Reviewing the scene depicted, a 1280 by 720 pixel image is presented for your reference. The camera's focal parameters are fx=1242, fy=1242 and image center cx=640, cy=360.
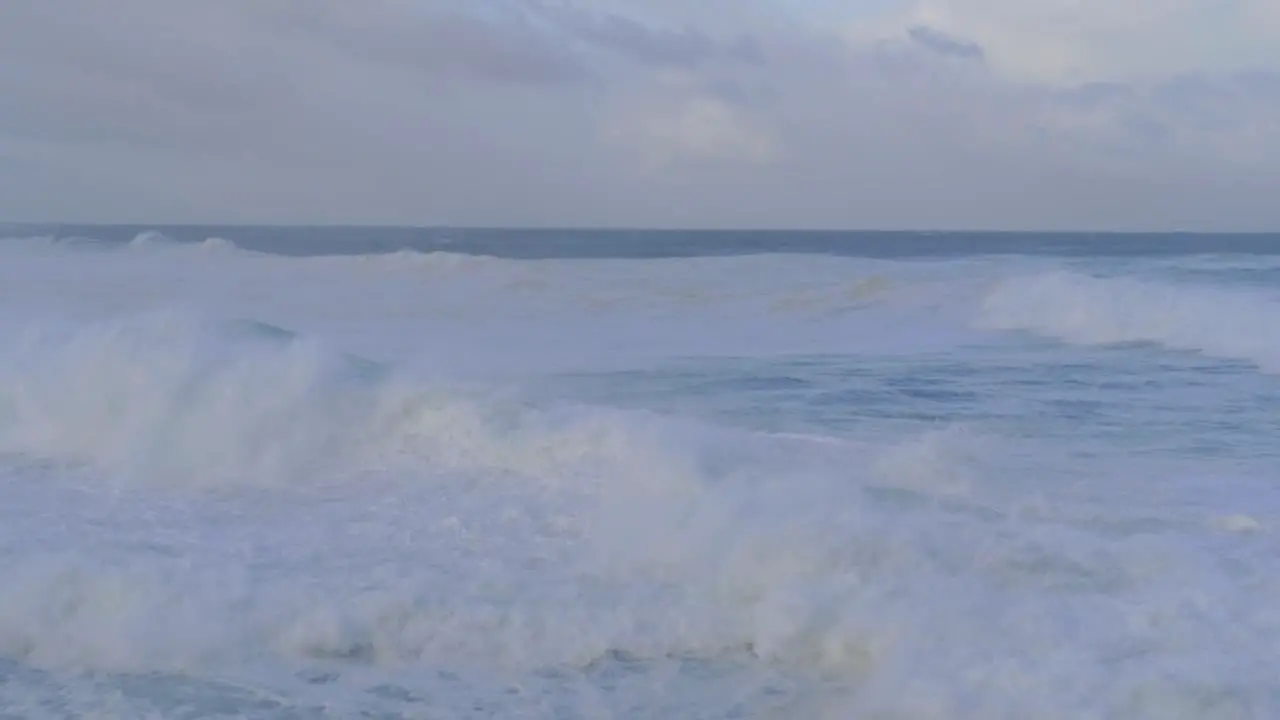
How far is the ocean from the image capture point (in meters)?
5.39

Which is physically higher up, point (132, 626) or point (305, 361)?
point (305, 361)

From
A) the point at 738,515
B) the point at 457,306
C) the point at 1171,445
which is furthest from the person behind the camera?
the point at 457,306

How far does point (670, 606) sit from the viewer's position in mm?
6184

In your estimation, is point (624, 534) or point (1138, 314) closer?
point (624, 534)

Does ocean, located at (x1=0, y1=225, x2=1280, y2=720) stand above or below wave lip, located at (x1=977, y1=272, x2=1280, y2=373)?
below

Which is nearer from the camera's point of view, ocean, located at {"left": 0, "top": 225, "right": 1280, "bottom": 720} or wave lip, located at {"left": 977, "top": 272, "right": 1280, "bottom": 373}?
ocean, located at {"left": 0, "top": 225, "right": 1280, "bottom": 720}

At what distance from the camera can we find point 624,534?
23.9 feet

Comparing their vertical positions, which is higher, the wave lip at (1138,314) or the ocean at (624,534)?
the wave lip at (1138,314)

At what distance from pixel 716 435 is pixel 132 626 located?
16.1 ft

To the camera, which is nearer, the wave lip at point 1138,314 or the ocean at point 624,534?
the ocean at point 624,534

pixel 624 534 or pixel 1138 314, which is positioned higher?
pixel 1138 314

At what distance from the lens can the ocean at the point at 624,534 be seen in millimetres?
5387

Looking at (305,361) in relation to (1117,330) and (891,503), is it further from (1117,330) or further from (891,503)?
(1117,330)

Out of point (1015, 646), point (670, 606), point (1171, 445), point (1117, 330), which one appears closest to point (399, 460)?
point (670, 606)
